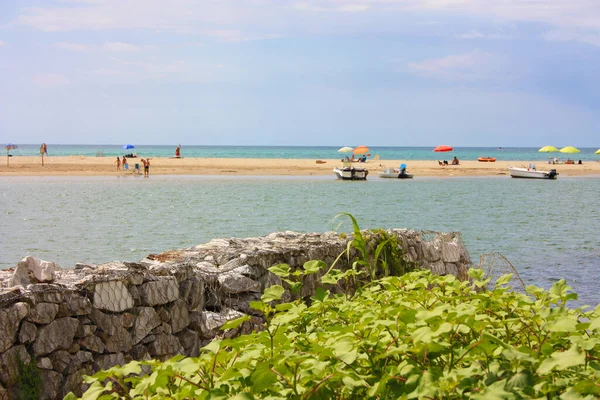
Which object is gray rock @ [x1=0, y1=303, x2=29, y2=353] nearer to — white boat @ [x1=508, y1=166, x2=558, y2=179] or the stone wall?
the stone wall

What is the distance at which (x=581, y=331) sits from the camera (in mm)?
2629

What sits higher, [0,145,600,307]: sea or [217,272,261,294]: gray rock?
[217,272,261,294]: gray rock

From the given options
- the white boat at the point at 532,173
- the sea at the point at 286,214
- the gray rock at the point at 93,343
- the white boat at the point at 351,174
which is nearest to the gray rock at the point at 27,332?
the gray rock at the point at 93,343

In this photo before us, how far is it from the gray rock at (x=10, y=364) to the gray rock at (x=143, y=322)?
0.97 m

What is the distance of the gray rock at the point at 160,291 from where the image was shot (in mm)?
5879

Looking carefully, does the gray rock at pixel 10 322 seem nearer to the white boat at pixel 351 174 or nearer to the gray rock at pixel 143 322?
the gray rock at pixel 143 322

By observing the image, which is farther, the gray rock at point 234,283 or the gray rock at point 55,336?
the gray rock at point 234,283

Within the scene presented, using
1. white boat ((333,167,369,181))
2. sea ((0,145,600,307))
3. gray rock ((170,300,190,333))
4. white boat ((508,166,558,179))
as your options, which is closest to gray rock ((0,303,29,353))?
gray rock ((170,300,190,333))

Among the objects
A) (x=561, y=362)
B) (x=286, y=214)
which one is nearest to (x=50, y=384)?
(x=561, y=362)

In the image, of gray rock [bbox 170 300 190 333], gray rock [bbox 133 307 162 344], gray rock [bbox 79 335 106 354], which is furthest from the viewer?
gray rock [bbox 170 300 190 333]

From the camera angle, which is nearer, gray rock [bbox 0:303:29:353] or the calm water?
gray rock [bbox 0:303:29:353]

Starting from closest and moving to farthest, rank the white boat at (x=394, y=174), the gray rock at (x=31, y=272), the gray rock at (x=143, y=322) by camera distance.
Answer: the gray rock at (x=31, y=272), the gray rock at (x=143, y=322), the white boat at (x=394, y=174)

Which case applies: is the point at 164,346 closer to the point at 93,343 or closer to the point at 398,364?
the point at 93,343

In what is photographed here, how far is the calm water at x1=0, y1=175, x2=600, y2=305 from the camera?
1658 centimetres
